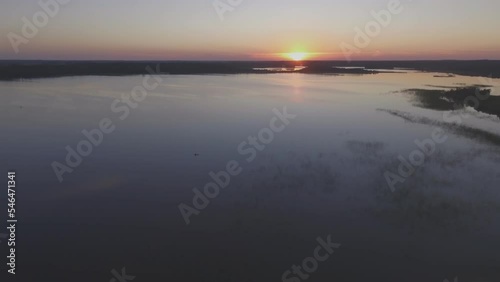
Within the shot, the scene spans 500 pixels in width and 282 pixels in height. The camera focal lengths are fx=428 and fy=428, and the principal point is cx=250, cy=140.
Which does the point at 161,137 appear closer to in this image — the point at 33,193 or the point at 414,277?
the point at 33,193

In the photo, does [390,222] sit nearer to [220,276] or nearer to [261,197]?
[261,197]

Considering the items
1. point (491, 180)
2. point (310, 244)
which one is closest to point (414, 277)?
point (310, 244)

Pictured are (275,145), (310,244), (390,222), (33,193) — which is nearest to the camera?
(310,244)

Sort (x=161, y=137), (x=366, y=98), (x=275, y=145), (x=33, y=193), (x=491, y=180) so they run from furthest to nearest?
(x=366, y=98) < (x=161, y=137) < (x=275, y=145) < (x=491, y=180) < (x=33, y=193)

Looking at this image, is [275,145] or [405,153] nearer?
[405,153]

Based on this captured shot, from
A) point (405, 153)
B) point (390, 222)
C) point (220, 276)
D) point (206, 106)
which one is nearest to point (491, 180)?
point (405, 153)

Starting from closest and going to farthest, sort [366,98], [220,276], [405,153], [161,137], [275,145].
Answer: [220,276] < [405,153] < [275,145] < [161,137] < [366,98]
